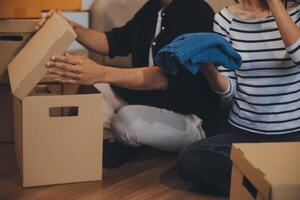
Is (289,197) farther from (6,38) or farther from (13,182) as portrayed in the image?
(6,38)

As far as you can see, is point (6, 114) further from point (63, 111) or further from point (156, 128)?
point (156, 128)

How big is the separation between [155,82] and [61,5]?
77 centimetres

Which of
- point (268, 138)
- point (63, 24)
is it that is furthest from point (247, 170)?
point (63, 24)

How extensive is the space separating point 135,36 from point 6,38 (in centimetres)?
→ 48

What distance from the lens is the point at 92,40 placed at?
189cm

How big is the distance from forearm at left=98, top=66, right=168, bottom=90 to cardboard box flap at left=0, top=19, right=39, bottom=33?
43cm

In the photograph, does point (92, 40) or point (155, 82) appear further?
point (92, 40)

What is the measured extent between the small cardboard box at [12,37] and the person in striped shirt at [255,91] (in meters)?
0.71

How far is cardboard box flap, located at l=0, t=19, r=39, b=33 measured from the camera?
5.90 feet

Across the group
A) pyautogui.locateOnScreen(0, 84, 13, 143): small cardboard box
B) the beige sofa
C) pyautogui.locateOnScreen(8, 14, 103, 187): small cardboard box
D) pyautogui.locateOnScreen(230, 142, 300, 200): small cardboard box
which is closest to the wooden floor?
pyautogui.locateOnScreen(8, 14, 103, 187): small cardboard box

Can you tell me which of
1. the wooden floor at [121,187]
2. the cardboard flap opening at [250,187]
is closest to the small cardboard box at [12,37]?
the wooden floor at [121,187]

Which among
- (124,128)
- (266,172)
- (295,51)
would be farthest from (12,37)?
(266,172)

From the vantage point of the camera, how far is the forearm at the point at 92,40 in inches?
74.0

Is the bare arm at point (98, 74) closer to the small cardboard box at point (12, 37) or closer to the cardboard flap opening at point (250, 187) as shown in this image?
the small cardboard box at point (12, 37)
